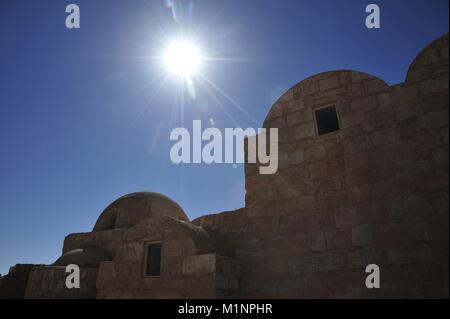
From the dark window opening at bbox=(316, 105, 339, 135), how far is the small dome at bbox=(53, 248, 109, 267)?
6883mm

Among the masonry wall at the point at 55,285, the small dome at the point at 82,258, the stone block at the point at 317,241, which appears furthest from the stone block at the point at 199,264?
the small dome at the point at 82,258

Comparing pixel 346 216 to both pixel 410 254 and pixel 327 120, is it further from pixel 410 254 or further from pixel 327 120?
pixel 327 120

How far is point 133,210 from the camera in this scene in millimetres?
10648

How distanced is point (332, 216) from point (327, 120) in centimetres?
197

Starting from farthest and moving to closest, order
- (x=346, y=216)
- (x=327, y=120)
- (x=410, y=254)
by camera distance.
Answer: (x=327, y=120), (x=346, y=216), (x=410, y=254)

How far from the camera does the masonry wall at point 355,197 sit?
14.7 ft

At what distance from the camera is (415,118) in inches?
197

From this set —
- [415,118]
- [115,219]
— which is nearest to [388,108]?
[415,118]

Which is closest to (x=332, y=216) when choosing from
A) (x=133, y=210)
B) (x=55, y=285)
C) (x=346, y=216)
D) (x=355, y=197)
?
(x=346, y=216)

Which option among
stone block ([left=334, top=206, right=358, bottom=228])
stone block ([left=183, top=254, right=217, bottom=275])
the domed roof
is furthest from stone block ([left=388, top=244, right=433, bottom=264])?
the domed roof

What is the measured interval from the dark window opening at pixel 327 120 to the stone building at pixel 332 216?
2 centimetres

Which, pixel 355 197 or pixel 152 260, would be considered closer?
pixel 355 197

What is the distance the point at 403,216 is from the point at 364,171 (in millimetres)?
943

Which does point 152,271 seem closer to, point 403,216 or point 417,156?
point 403,216
